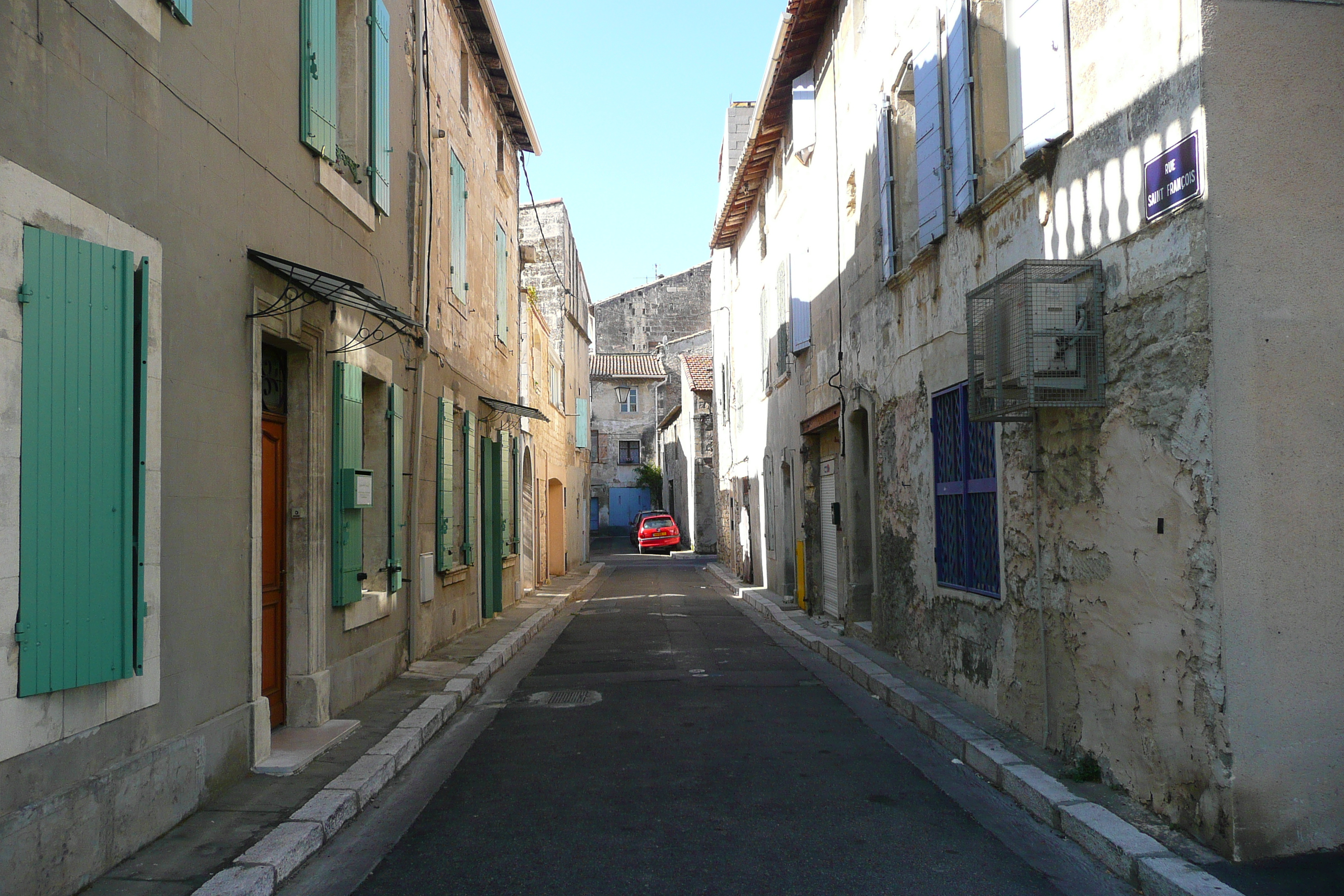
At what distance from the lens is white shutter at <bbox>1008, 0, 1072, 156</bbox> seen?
5516 mm

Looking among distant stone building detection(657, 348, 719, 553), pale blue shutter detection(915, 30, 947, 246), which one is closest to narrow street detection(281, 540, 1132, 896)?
pale blue shutter detection(915, 30, 947, 246)

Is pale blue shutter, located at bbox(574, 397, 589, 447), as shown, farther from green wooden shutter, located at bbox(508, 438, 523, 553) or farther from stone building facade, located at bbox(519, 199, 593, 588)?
green wooden shutter, located at bbox(508, 438, 523, 553)

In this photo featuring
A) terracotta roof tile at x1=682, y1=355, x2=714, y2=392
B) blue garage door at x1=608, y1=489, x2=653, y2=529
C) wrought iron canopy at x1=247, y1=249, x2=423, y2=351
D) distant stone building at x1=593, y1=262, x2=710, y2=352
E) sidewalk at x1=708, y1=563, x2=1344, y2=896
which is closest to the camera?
sidewalk at x1=708, y1=563, x2=1344, y2=896

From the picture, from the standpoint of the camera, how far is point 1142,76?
471 centimetres

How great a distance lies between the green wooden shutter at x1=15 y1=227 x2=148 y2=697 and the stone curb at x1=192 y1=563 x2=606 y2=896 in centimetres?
96

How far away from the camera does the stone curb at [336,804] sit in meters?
4.00

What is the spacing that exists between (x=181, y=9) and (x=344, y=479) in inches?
132

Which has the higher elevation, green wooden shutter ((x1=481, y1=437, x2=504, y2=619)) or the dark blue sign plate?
the dark blue sign plate

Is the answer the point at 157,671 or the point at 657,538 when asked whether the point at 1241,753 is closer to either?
the point at 157,671

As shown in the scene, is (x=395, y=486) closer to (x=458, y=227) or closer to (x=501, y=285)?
(x=458, y=227)

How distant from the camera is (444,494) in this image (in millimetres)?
10633

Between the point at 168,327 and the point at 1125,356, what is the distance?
4.58 metres

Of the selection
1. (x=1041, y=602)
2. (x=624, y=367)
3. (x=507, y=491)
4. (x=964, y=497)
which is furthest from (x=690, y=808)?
(x=624, y=367)

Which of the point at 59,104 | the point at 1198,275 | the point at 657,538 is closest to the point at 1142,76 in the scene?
the point at 1198,275
